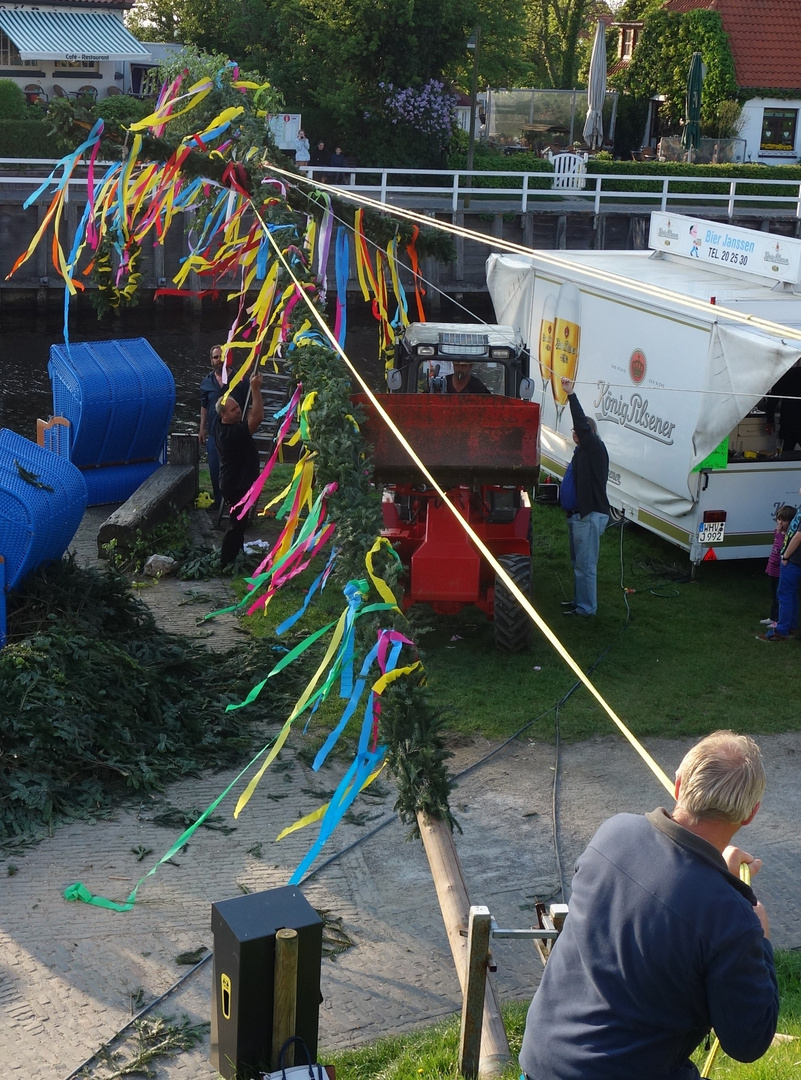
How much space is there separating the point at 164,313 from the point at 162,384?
631 inches

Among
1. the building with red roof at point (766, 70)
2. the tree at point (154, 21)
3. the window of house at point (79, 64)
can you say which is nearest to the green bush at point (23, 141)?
the window of house at point (79, 64)

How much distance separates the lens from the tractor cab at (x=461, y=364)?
1071cm

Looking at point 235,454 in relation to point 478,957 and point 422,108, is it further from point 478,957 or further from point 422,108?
point 422,108

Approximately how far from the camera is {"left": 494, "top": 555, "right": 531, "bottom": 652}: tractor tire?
9344 millimetres

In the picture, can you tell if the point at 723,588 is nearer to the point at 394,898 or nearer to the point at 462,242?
the point at 394,898

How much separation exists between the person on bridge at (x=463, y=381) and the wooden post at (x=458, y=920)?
6.34 metres

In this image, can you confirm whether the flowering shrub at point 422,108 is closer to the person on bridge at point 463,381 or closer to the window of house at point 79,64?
the window of house at point 79,64

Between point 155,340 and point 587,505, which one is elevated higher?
point 587,505

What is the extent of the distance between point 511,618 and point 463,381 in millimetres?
2454

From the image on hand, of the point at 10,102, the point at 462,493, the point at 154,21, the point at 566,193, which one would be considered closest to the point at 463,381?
the point at 462,493

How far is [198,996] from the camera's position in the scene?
5.26m

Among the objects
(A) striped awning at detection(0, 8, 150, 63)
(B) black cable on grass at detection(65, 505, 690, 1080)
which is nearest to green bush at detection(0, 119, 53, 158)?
(A) striped awning at detection(0, 8, 150, 63)

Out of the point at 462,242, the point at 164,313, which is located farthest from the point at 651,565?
the point at 164,313

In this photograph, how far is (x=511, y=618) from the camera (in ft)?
30.7
